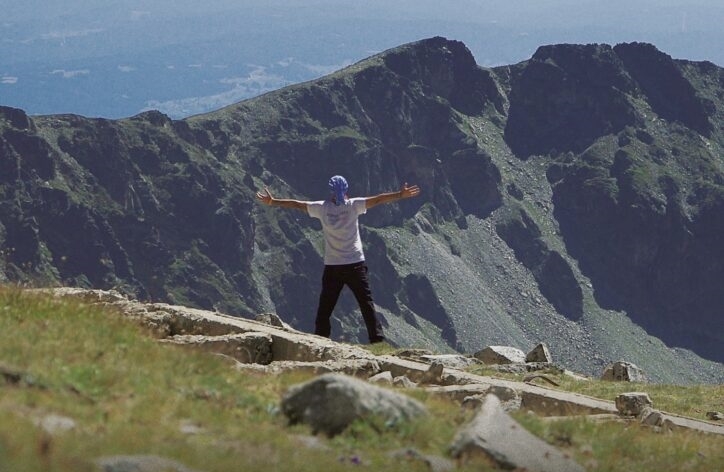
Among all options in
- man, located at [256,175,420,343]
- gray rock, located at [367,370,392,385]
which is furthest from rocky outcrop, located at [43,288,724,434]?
man, located at [256,175,420,343]

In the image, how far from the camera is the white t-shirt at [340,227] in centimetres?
2209

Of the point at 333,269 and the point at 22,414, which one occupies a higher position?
the point at 22,414

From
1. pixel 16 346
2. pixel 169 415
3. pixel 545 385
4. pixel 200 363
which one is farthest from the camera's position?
pixel 545 385

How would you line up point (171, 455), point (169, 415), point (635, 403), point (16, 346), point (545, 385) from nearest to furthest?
point (171, 455)
point (169, 415)
point (16, 346)
point (635, 403)
point (545, 385)

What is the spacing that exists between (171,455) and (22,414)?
144cm

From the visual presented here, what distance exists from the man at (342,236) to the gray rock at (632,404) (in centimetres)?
631

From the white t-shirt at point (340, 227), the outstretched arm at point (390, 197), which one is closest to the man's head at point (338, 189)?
the white t-shirt at point (340, 227)

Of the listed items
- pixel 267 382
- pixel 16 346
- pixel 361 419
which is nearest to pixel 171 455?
pixel 361 419

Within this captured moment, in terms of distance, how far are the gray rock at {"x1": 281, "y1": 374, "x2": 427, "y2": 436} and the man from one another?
34.4ft

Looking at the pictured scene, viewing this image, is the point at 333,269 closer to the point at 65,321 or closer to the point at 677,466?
the point at 65,321

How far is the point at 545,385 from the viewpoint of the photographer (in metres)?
21.4

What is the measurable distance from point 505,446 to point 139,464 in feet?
13.1

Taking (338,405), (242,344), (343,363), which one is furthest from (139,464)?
(242,344)

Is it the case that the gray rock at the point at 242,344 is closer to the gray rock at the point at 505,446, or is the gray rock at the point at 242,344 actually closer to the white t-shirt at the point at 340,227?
the white t-shirt at the point at 340,227
